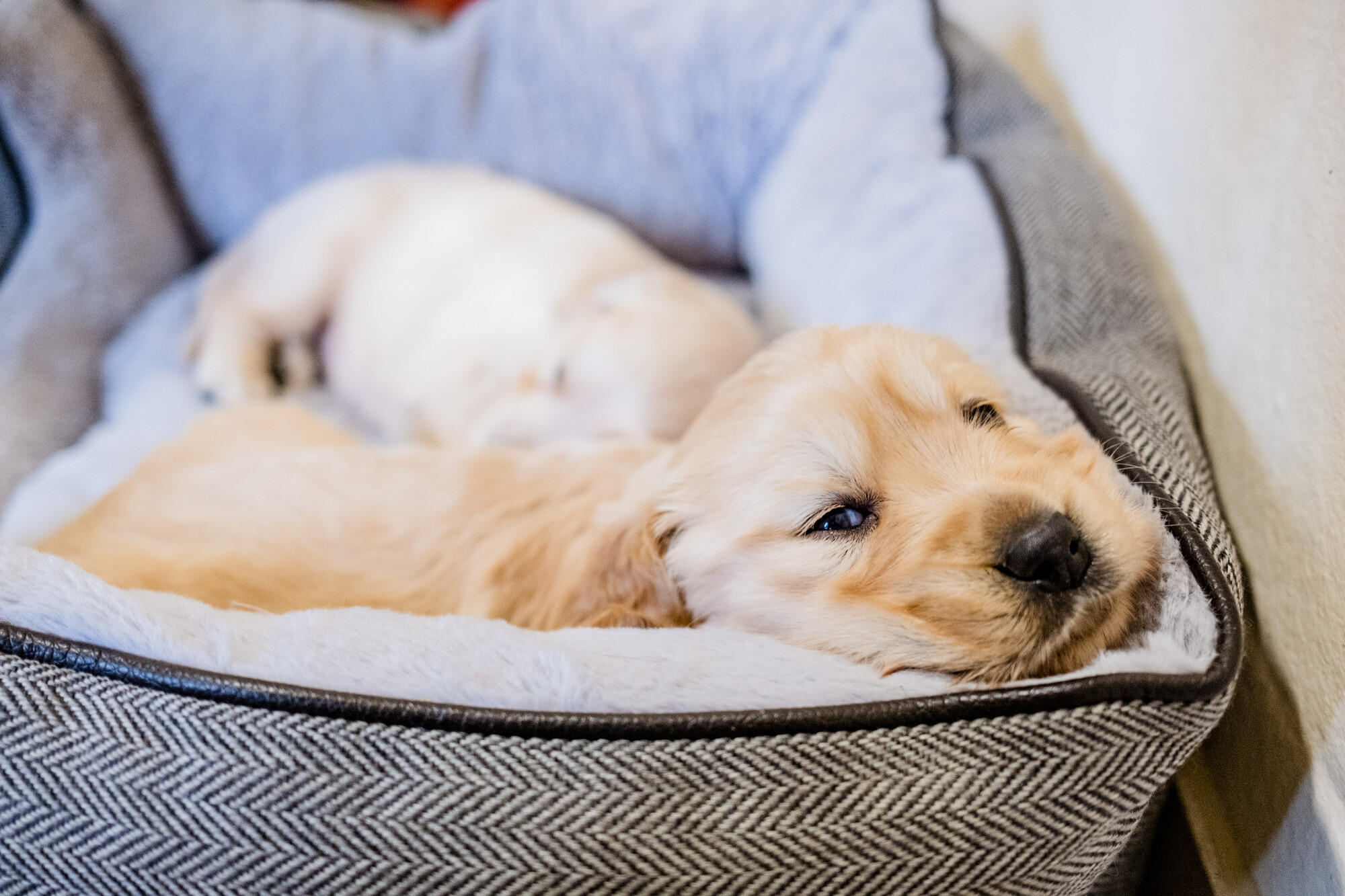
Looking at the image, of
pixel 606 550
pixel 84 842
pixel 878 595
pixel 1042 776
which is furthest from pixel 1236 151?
pixel 84 842

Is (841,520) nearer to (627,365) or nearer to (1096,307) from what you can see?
(1096,307)

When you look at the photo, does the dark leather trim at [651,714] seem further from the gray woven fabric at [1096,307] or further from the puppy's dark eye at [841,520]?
the puppy's dark eye at [841,520]

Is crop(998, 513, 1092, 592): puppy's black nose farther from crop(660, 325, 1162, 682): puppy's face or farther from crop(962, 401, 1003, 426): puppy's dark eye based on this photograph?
crop(962, 401, 1003, 426): puppy's dark eye

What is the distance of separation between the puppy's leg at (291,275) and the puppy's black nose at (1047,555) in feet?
7.05

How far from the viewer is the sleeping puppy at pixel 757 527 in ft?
3.75

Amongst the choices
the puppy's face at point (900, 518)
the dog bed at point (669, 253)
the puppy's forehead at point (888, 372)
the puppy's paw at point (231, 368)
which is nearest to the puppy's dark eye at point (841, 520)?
the puppy's face at point (900, 518)

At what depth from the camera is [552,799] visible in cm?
100

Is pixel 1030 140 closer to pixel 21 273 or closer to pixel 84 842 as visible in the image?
pixel 84 842

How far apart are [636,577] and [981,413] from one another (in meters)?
0.57

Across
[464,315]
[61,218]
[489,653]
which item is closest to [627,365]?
[464,315]

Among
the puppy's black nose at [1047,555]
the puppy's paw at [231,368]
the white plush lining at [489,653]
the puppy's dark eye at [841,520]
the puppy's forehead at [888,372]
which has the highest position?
the puppy's forehead at [888,372]

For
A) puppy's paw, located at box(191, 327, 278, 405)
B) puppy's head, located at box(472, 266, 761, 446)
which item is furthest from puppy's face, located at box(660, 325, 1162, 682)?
puppy's paw, located at box(191, 327, 278, 405)

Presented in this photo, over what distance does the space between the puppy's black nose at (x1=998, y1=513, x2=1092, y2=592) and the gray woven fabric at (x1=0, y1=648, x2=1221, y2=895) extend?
172 mm

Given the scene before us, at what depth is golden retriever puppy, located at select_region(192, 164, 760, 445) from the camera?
7.10 ft
